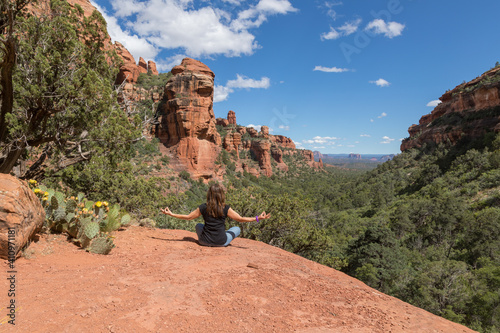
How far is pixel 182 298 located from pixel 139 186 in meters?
9.02

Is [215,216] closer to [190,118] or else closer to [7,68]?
[7,68]

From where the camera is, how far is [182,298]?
9.29ft

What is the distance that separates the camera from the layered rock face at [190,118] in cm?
4088

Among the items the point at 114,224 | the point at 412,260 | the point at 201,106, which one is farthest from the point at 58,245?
the point at 201,106

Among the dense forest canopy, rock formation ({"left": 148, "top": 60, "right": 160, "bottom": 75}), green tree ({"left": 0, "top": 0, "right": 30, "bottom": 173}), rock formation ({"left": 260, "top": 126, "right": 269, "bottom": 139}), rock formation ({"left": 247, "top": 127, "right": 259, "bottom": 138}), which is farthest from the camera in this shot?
rock formation ({"left": 260, "top": 126, "right": 269, "bottom": 139})

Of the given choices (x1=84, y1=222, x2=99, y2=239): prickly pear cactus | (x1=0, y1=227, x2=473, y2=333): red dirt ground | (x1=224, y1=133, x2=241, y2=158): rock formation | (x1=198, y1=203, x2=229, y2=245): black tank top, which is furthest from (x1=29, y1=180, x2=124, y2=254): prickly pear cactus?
(x1=224, y1=133, x2=241, y2=158): rock formation

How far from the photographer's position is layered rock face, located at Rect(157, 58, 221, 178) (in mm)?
40875

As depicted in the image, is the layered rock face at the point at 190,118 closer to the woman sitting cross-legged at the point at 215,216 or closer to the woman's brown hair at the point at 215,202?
the woman sitting cross-legged at the point at 215,216

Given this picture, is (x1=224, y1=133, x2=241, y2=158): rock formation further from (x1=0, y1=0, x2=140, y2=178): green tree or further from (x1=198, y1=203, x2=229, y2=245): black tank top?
(x1=198, y1=203, x2=229, y2=245): black tank top

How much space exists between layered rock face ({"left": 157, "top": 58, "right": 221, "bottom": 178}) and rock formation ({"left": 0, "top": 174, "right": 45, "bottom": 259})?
123ft

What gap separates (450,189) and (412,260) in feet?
61.7

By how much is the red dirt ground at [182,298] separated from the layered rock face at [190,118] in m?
37.7

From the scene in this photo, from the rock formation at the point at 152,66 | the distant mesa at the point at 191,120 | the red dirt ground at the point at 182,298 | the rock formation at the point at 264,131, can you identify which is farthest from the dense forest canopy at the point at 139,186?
the rock formation at the point at 264,131

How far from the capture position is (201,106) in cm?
4162
